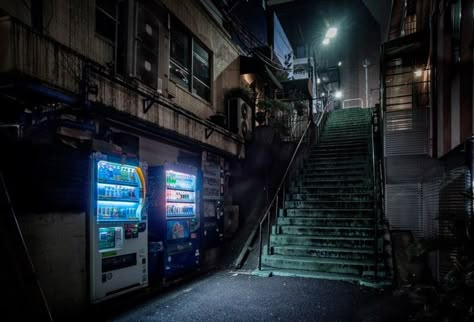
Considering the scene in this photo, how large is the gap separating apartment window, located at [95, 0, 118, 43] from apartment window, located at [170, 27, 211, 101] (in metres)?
2.60

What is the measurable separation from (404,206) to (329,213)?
2.15 meters

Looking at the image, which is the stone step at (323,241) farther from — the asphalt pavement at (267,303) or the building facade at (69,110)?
the building facade at (69,110)

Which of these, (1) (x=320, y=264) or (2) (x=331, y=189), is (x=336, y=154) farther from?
(1) (x=320, y=264)

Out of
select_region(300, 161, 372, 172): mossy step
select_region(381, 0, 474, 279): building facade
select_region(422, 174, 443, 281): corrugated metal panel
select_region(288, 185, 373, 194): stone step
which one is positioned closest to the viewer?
select_region(381, 0, 474, 279): building facade

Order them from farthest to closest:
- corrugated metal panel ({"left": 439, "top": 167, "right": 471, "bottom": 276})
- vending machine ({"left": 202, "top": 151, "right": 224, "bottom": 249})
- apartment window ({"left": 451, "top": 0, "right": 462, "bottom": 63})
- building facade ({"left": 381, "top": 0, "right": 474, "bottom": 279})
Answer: vending machine ({"left": 202, "top": 151, "right": 224, "bottom": 249}) → apartment window ({"left": 451, "top": 0, "right": 462, "bottom": 63}) → building facade ({"left": 381, "top": 0, "right": 474, "bottom": 279}) → corrugated metal panel ({"left": 439, "top": 167, "right": 471, "bottom": 276})

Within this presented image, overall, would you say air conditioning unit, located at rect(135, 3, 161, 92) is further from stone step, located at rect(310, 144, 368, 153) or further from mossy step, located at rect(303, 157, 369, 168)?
stone step, located at rect(310, 144, 368, 153)

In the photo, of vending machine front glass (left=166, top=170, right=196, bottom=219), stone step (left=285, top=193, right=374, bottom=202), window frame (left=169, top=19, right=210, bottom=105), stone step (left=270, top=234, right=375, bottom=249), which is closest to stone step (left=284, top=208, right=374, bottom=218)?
stone step (left=285, top=193, right=374, bottom=202)

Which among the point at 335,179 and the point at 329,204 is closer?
the point at 329,204

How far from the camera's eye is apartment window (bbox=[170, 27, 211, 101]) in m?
9.97

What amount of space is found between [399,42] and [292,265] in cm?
860

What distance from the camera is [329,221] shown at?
998 centimetres

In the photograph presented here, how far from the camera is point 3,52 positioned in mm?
4367

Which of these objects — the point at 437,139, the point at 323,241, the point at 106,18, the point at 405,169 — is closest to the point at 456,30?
the point at 437,139

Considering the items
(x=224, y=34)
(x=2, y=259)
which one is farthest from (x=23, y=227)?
(x=224, y=34)
